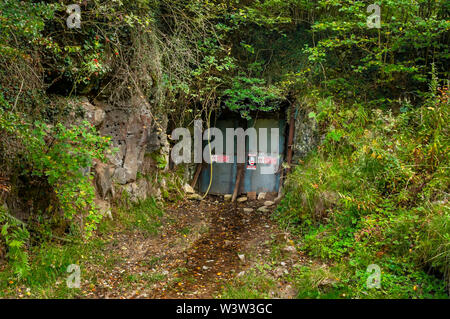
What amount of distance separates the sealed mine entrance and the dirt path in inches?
78.8

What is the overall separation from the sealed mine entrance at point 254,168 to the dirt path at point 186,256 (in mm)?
2001

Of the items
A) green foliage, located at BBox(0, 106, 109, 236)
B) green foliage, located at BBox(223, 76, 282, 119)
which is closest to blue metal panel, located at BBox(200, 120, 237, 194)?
green foliage, located at BBox(223, 76, 282, 119)

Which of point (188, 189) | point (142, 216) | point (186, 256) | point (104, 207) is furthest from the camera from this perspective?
point (188, 189)

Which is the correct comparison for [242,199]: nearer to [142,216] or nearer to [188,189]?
[188,189]

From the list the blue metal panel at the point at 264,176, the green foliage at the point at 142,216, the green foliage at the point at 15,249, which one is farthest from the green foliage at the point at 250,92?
the green foliage at the point at 15,249

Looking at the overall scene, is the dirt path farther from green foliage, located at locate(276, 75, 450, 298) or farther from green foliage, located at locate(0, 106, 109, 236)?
green foliage, located at locate(0, 106, 109, 236)

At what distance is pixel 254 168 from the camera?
8117mm

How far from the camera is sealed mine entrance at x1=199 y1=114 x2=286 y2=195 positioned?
26.2 feet

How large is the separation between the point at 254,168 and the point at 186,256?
432cm
